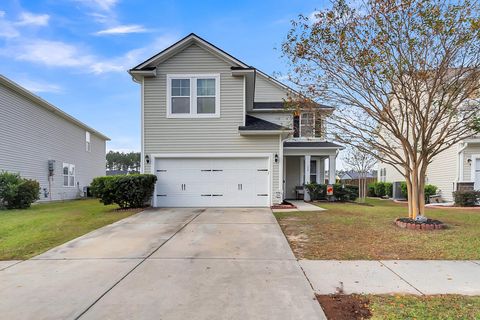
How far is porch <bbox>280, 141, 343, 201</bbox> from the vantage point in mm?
18125

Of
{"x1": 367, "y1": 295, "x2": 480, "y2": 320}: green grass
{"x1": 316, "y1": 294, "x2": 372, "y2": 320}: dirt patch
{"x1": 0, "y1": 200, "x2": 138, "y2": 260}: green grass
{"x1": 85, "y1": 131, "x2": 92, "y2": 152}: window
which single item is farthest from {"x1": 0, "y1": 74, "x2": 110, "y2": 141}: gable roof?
{"x1": 367, "y1": 295, "x2": 480, "y2": 320}: green grass

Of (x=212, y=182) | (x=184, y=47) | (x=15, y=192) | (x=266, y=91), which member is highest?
(x=184, y=47)

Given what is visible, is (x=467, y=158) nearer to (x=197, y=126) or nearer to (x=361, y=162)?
(x=361, y=162)

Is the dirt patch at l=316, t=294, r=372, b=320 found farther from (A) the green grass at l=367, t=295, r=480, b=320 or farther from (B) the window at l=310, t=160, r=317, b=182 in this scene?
(B) the window at l=310, t=160, r=317, b=182

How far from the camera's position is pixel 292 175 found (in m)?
20.0

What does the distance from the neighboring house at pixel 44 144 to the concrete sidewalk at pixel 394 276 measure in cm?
1597

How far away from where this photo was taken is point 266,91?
20875 mm

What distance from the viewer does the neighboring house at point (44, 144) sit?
51.8 ft

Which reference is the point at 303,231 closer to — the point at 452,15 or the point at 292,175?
the point at 452,15

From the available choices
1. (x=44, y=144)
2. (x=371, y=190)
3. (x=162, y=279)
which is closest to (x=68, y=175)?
(x=44, y=144)

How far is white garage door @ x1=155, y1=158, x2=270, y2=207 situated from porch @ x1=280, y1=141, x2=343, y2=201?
4.79 meters

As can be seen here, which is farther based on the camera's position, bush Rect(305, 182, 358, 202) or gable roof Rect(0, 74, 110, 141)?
bush Rect(305, 182, 358, 202)

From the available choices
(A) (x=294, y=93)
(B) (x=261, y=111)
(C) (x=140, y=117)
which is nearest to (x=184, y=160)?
(C) (x=140, y=117)

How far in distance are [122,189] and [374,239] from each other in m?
8.96
